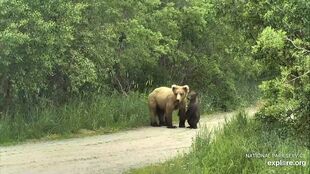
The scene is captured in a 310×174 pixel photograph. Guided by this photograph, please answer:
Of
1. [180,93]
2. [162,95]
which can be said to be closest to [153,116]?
[162,95]

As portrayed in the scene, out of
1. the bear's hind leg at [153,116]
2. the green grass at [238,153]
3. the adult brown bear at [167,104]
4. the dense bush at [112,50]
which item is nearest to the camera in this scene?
the green grass at [238,153]

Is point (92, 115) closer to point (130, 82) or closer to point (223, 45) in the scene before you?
point (130, 82)

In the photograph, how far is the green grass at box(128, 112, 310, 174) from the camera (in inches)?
295

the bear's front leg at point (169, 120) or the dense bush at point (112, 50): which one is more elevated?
the dense bush at point (112, 50)

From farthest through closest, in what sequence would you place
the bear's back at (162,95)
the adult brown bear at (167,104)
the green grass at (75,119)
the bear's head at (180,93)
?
1. the bear's back at (162,95)
2. the adult brown bear at (167,104)
3. the bear's head at (180,93)
4. the green grass at (75,119)

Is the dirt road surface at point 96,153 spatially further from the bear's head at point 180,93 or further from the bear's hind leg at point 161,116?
the bear's hind leg at point 161,116

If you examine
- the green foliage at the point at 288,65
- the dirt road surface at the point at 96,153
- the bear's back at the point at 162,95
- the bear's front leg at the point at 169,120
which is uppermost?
the green foliage at the point at 288,65

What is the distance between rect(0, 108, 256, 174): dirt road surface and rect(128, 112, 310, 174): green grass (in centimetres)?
108

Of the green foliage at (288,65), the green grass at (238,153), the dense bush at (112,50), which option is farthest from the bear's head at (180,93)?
the green foliage at (288,65)

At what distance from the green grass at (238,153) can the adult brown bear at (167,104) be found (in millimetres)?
6491

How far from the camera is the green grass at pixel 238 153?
7.48 metres

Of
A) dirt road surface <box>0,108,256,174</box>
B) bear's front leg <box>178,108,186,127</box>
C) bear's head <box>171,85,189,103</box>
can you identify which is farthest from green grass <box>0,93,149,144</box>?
bear's head <box>171,85,189,103</box>

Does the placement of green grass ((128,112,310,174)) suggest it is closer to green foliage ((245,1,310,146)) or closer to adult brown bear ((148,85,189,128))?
green foliage ((245,1,310,146))

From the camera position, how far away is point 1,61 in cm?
1352
